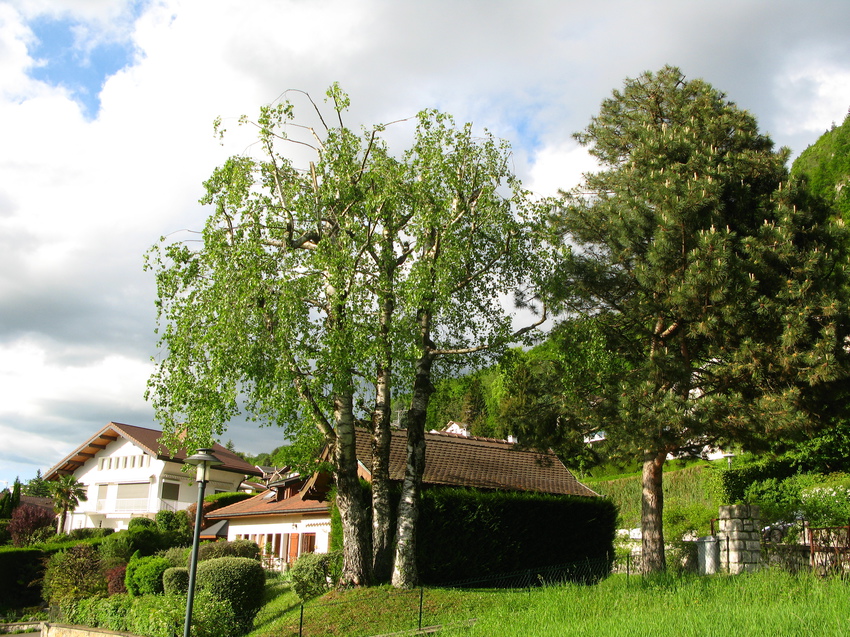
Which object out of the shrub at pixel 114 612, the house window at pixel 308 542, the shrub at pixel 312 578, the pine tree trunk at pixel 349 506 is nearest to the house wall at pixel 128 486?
the house window at pixel 308 542

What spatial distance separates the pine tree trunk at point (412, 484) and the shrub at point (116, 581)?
13249 mm

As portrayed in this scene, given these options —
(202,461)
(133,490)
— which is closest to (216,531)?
(133,490)

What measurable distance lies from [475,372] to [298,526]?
39.7 ft

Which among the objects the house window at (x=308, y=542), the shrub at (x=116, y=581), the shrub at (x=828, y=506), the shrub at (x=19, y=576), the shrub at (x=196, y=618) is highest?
the shrub at (x=828, y=506)

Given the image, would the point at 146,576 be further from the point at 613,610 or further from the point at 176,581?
the point at 613,610

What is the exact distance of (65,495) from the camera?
1918 inches

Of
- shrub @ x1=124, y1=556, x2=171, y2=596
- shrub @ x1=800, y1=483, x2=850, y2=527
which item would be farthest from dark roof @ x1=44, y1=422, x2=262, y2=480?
shrub @ x1=800, y1=483, x2=850, y2=527

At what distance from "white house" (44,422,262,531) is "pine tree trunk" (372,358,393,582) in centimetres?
3120

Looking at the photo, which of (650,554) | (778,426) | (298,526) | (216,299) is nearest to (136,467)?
(298,526)

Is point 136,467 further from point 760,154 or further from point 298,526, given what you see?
point 760,154

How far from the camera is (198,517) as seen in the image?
1279cm

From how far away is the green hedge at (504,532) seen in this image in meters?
19.2

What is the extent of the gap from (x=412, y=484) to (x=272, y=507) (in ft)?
41.4

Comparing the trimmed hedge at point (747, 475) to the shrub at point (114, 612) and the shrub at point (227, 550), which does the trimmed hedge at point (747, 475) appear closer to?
the shrub at point (227, 550)
